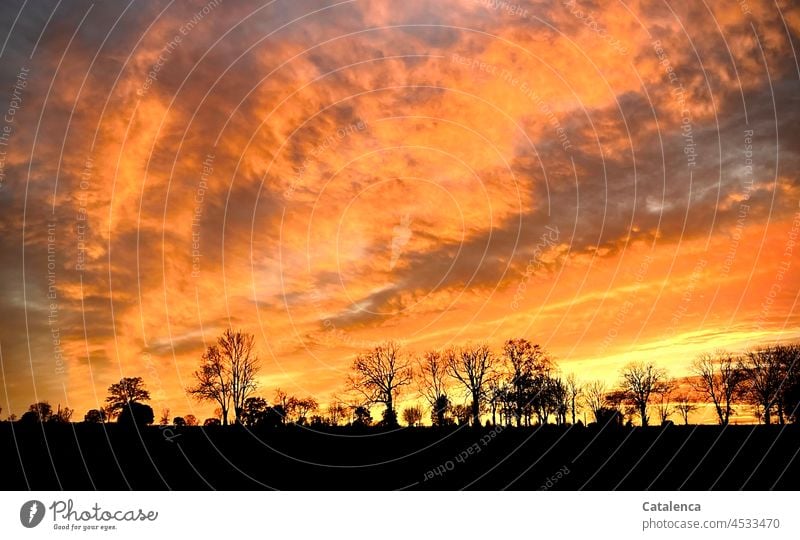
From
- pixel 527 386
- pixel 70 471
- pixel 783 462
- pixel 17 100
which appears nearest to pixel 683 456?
pixel 783 462

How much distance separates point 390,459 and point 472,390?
11171 mm

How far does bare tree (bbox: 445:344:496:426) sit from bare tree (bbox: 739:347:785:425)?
2131 centimetres

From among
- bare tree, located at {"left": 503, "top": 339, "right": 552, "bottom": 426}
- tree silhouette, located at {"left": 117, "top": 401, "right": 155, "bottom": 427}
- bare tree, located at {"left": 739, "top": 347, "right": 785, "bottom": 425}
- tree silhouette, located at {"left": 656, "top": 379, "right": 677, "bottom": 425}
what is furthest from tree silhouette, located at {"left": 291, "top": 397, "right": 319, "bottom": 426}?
bare tree, located at {"left": 739, "top": 347, "right": 785, "bottom": 425}

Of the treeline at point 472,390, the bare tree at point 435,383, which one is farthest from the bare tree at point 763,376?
the bare tree at point 435,383

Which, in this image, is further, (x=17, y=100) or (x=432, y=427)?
(x=432, y=427)

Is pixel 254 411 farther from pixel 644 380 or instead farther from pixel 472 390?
pixel 644 380

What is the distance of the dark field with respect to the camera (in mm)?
25969

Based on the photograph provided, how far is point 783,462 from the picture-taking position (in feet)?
100

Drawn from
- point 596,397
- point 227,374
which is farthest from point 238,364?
point 596,397

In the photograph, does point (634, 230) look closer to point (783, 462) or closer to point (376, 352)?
point (783, 462)

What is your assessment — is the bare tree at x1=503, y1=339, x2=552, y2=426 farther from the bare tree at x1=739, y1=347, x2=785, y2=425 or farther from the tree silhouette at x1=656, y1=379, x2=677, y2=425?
the bare tree at x1=739, y1=347, x2=785, y2=425

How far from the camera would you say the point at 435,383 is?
42.2 metres
